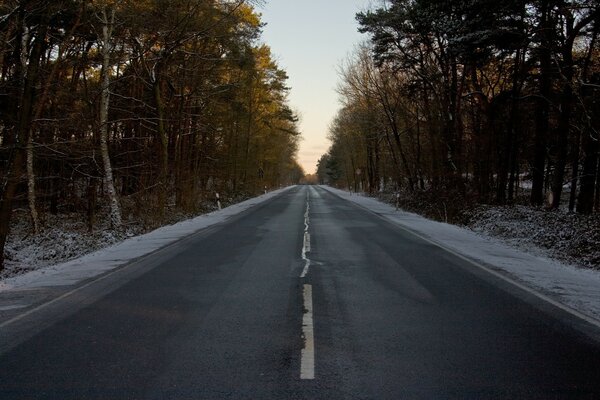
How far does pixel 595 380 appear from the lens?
4078 mm

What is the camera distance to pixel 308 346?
484cm

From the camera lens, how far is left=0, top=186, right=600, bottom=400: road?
12.9 ft

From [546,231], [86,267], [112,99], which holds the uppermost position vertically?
[112,99]

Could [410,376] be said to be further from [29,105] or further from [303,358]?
[29,105]

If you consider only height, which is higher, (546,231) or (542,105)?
(542,105)

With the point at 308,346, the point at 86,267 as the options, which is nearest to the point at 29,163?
the point at 86,267

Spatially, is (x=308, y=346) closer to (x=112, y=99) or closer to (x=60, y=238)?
(x=60, y=238)

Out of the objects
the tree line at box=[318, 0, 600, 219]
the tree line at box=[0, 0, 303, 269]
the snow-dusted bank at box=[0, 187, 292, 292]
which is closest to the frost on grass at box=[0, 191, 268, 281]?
the tree line at box=[0, 0, 303, 269]

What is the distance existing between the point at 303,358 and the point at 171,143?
2657cm

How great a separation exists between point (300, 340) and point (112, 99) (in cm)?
2334

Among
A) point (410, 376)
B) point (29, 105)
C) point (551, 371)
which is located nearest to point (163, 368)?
point (410, 376)

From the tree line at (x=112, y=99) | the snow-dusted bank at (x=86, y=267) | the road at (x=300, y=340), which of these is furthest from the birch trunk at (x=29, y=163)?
the road at (x=300, y=340)

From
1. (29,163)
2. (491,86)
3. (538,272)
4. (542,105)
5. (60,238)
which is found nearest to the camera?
(538,272)

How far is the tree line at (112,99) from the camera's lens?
47.4ft
